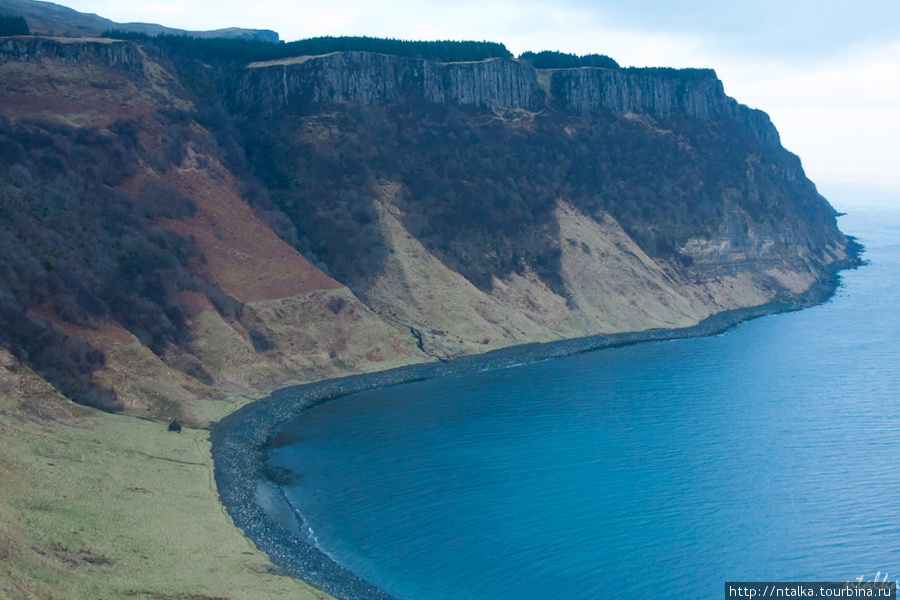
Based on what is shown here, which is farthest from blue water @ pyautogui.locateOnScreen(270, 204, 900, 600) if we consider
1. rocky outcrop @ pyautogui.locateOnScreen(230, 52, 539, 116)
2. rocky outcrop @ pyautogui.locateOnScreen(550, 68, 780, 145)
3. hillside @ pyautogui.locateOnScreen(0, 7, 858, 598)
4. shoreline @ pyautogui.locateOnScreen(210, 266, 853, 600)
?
rocky outcrop @ pyautogui.locateOnScreen(550, 68, 780, 145)

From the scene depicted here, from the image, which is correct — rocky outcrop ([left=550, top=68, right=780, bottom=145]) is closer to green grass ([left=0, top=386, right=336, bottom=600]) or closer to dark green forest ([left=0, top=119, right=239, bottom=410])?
dark green forest ([left=0, top=119, right=239, bottom=410])

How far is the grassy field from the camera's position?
2614cm

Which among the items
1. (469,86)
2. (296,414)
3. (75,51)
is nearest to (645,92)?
(469,86)

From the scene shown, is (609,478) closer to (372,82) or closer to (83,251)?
(83,251)

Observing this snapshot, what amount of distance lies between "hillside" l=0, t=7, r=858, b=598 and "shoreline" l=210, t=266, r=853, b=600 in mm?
1152

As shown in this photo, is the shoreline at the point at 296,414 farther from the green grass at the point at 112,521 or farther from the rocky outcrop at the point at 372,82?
the rocky outcrop at the point at 372,82

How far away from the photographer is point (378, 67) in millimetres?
85125

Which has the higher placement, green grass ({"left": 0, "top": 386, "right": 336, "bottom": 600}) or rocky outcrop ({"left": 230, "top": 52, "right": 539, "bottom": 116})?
rocky outcrop ({"left": 230, "top": 52, "right": 539, "bottom": 116})

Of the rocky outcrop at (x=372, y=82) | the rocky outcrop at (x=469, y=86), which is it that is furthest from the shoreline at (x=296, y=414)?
the rocky outcrop at (x=372, y=82)

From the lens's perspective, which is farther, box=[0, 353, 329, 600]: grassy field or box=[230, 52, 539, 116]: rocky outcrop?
box=[230, 52, 539, 116]: rocky outcrop

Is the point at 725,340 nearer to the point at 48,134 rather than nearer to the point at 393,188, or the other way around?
the point at 393,188

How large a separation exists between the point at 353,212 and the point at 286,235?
24.9 ft

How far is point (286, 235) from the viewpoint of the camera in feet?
224

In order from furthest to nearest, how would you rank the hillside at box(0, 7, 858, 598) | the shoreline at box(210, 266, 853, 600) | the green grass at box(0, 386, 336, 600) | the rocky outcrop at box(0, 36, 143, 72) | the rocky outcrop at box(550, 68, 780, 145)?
the rocky outcrop at box(550, 68, 780, 145)
the rocky outcrop at box(0, 36, 143, 72)
the hillside at box(0, 7, 858, 598)
the shoreline at box(210, 266, 853, 600)
the green grass at box(0, 386, 336, 600)
